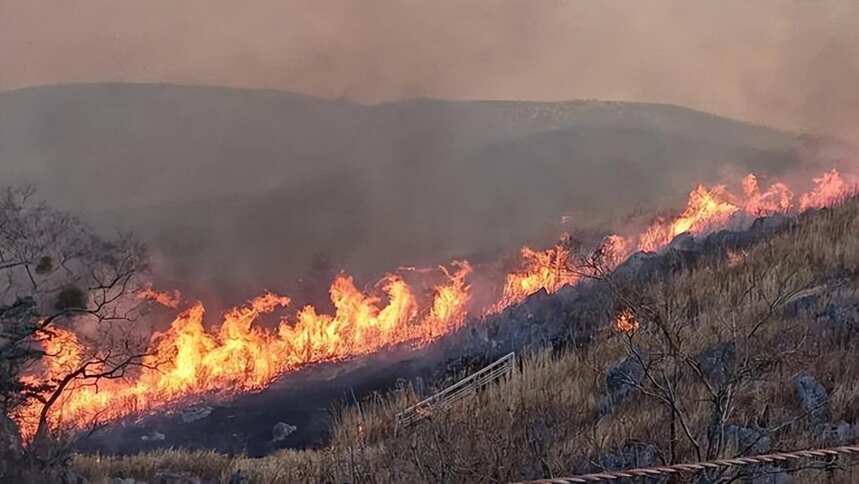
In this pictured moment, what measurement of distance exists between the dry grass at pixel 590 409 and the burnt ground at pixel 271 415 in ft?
2.47

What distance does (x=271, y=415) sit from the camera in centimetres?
1045

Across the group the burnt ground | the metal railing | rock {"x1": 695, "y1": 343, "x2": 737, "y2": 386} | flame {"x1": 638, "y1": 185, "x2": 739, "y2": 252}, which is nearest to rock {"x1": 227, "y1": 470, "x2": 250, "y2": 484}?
the metal railing

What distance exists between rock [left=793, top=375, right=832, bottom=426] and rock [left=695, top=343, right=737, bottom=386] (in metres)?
0.61

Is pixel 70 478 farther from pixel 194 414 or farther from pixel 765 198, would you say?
pixel 765 198

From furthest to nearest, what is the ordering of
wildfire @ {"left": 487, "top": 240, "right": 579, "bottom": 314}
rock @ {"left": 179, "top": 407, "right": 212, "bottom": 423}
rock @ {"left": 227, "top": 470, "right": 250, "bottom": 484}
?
wildfire @ {"left": 487, "top": 240, "right": 579, "bottom": 314} → rock @ {"left": 179, "top": 407, "right": 212, "bottom": 423} → rock @ {"left": 227, "top": 470, "right": 250, "bottom": 484}

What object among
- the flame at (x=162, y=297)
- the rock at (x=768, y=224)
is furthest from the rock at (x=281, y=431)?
the rock at (x=768, y=224)

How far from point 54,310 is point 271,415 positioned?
284cm

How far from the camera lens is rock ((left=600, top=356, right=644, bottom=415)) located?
24.1 ft

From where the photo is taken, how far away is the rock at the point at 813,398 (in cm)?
611

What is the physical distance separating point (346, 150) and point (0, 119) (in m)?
6.27

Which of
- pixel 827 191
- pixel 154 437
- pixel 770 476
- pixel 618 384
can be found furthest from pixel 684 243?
pixel 154 437

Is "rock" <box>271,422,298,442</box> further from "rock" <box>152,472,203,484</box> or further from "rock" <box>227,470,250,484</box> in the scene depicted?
"rock" <box>227,470,250,484</box>

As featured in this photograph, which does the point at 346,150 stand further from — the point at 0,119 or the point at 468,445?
the point at 468,445

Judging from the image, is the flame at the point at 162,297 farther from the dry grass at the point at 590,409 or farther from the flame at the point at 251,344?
the dry grass at the point at 590,409
